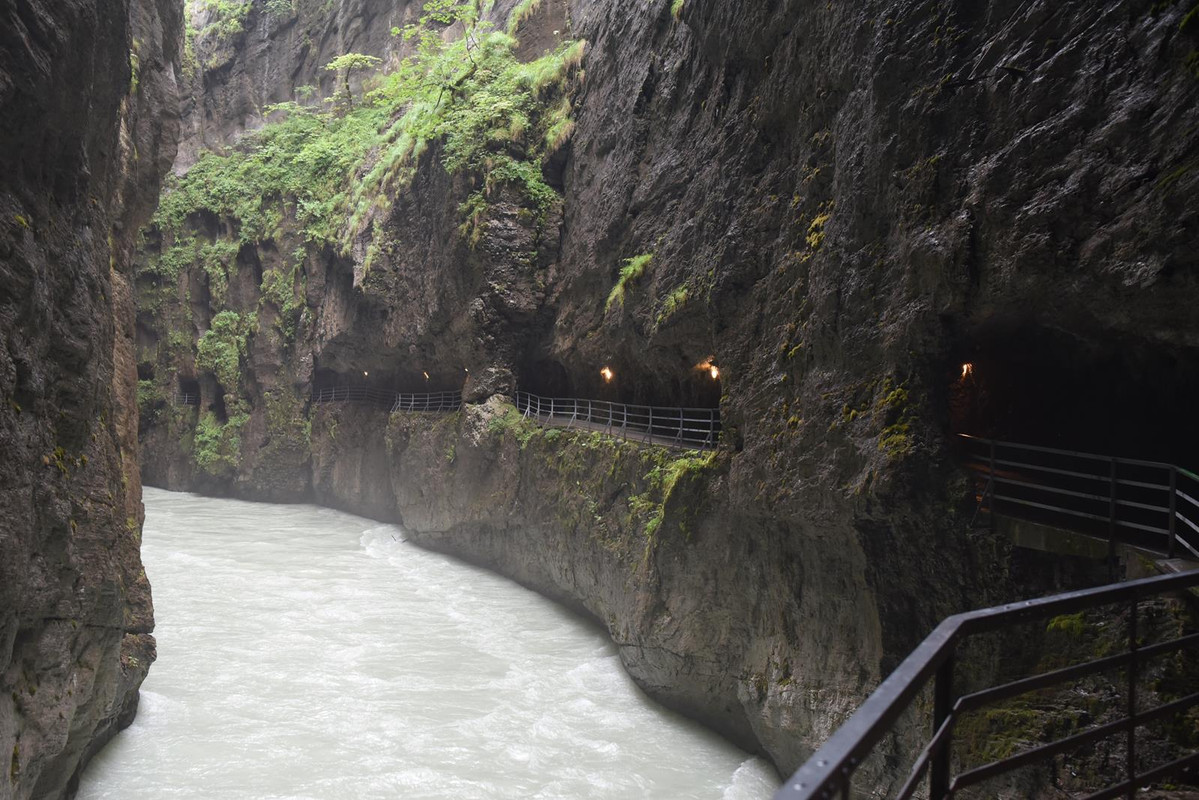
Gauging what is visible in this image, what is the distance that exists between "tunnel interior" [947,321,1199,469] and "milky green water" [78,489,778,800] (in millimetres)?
5645

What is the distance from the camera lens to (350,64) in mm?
34500

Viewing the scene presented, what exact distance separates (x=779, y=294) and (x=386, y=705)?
Result: 8502 mm

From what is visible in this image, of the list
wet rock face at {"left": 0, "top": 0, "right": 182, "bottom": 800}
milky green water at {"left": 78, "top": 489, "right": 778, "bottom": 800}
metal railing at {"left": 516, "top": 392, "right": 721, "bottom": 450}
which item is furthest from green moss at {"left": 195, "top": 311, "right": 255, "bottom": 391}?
wet rock face at {"left": 0, "top": 0, "right": 182, "bottom": 800}

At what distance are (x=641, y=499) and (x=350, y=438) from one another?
64.5 ft

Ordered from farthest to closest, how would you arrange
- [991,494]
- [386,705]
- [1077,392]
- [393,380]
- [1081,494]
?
[393,380] → [386,705] → [1077,392] → [991,494] → [1081,494]

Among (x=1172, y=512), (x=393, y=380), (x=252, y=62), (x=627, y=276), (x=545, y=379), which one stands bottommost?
(x=1172, y=512)

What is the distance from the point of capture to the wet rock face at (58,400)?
251 inches

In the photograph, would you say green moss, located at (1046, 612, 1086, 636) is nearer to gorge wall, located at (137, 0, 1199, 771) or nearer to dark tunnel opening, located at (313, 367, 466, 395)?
gorge wall, located at (137, 0, 1199, 771)

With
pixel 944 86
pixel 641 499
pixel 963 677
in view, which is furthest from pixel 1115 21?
pixel 641 499

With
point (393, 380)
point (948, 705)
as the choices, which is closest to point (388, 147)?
point (393, 380)

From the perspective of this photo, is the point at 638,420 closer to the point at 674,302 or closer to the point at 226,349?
the point at 674,302

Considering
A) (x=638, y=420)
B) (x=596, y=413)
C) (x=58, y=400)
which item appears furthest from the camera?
(x=596, y=413)

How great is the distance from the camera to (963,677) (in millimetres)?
7285

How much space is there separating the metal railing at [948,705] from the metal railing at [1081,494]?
3739 mm
